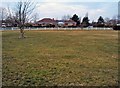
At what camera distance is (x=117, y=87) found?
6.09m

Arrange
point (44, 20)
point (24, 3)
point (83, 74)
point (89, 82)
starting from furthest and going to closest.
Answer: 1. point (44, 20)
2. point (24, 3)
3. point (83, 74)
4. point (89, 82)

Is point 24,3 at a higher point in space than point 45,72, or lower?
higher

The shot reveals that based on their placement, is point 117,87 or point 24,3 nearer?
point 117,87

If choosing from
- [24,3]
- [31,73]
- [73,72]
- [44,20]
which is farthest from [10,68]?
[44,20]

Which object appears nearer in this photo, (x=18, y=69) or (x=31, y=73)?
(x=31, y=73)

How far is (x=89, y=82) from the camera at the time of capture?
6.49 m

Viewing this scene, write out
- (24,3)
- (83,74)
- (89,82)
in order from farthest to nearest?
(24,3) → (83,74) → (89,82)

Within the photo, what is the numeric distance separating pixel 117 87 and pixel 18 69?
3624mm

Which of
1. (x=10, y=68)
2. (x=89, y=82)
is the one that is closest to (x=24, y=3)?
(x=10, y=68)

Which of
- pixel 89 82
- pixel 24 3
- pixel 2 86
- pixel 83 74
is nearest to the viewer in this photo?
pixel 2 86

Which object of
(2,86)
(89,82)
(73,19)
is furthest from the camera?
(73,19)

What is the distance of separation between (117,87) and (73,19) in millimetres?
108723

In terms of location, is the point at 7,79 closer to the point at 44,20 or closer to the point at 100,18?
the point at 100,18

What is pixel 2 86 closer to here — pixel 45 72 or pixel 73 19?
pixel 45 72
